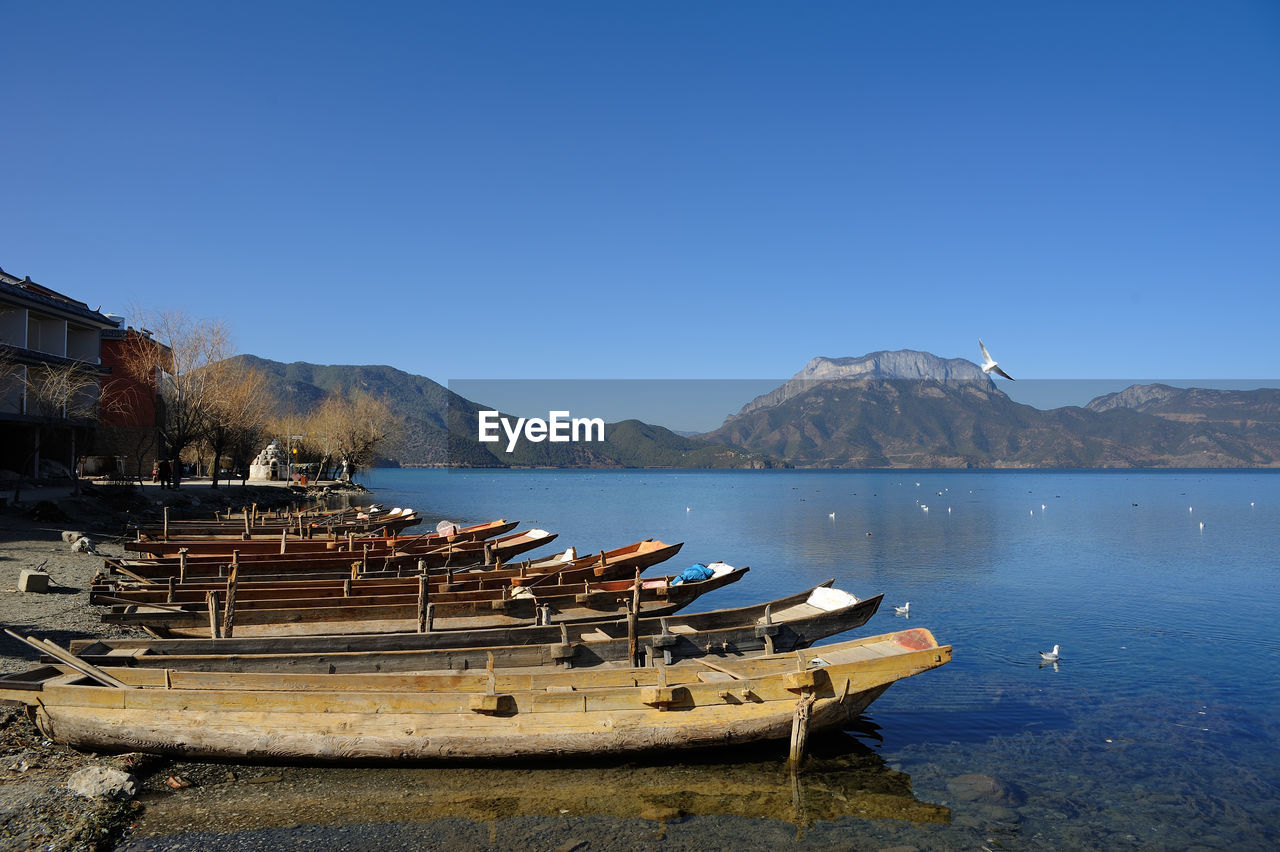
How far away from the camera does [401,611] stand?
15.8 meters

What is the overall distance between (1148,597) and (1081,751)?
1826 cm

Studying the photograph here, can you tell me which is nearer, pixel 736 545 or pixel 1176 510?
pixel 736 545

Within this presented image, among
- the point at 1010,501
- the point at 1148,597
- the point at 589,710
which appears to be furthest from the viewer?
the point at 1010,501

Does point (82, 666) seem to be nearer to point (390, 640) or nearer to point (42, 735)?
point (42, 735)

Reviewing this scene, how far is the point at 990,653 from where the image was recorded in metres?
19.3

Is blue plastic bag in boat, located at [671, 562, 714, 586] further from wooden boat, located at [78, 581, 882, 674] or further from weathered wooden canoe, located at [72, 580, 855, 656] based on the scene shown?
weathered wooden canoe, located at [72, 580, 855, 656]

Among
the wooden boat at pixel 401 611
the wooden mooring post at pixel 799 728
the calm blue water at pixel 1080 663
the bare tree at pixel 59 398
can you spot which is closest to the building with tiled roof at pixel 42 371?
the bare tree at pixel 59 398

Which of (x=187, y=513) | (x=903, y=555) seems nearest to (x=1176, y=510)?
(x=903, y=555)

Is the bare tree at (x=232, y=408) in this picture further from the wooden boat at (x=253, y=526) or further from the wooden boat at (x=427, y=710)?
the wooden boat at (x=427, y=710)

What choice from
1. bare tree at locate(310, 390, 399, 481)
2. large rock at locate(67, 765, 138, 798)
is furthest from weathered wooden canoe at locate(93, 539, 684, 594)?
bare tree at locate(310, 390, 399, 481)

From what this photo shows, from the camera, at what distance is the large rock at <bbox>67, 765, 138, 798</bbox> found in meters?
9.00

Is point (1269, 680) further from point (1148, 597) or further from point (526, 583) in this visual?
point (526, 583)

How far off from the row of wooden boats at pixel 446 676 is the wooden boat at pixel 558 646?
0.09ft

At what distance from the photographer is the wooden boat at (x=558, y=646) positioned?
448 inches
